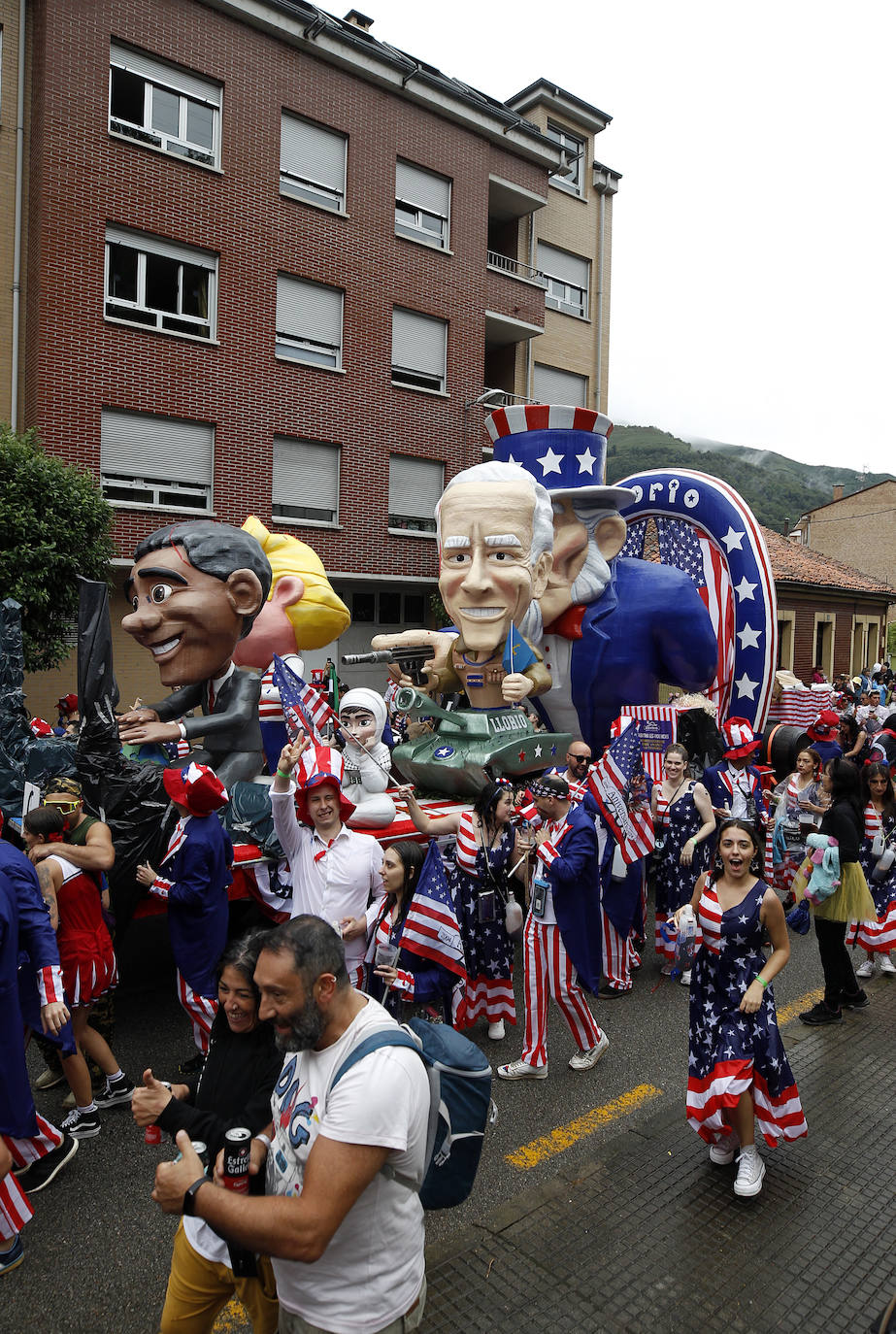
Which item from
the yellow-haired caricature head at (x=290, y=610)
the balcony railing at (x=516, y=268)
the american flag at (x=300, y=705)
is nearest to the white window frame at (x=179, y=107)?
the balcony railing at (x=516, y=268)

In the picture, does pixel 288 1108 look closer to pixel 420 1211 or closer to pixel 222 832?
pixel 420 1211

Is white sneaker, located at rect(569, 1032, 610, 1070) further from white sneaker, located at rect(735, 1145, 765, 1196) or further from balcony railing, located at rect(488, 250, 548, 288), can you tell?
balcony railing, located at rect(488, 250, 548, 288)

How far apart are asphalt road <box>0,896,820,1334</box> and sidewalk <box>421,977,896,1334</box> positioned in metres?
0.18

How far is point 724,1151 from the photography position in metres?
4.14

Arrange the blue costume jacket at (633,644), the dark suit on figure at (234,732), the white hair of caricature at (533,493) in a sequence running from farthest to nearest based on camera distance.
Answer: the blue costume jacket at (633,644)
the white hair of caricature at (533,493)
the dark suit on figure at (234,732)

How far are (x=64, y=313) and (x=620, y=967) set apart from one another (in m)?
13.0

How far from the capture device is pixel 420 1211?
230 cm

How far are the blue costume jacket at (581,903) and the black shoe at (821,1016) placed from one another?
1.69m

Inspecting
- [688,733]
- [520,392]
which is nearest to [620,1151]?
[688,733]

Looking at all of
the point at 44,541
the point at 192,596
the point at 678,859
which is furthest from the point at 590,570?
the point at 44,541

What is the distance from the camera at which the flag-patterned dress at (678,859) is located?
22.2 feet

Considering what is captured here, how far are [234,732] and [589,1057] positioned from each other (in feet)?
10.4

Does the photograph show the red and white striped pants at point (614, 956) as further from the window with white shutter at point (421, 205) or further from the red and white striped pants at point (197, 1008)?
the window with white shutter at point (421, 205)

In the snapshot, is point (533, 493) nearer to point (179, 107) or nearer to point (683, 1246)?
point (683, 1246)
